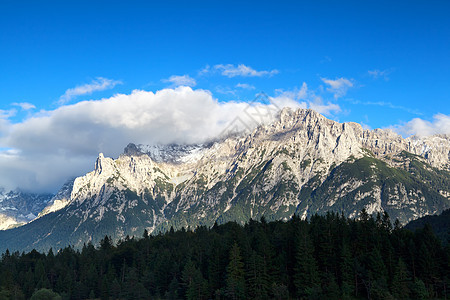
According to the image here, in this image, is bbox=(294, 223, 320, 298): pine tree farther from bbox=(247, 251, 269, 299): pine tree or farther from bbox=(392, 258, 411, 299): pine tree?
bbox=(392, 258, 411, 299): pine tree

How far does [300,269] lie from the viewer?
4877 inches

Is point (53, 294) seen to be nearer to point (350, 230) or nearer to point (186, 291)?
point (186, 291)

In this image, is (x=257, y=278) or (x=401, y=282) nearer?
(x=401, y=282)

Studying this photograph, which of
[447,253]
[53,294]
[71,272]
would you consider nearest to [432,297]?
[447,253]

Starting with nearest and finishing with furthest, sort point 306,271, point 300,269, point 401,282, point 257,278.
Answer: point 401,282, point 306,271, point 300,269, point 257,278

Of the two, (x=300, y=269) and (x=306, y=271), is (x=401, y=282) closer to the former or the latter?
(x=306, y=271)

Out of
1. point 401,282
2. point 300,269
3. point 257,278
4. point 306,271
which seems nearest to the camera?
point 401,282

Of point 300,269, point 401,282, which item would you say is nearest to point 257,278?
point 300,269

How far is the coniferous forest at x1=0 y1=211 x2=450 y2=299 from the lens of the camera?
119 m

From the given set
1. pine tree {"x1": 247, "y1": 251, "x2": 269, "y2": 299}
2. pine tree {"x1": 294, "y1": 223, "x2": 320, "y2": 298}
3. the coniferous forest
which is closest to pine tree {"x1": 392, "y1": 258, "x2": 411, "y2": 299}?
the coniferous forest

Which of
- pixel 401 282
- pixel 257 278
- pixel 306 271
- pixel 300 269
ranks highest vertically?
pixel 300 269

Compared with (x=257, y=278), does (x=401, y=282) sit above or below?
below

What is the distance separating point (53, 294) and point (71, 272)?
27470 millimetres

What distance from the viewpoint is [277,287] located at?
122 metres
